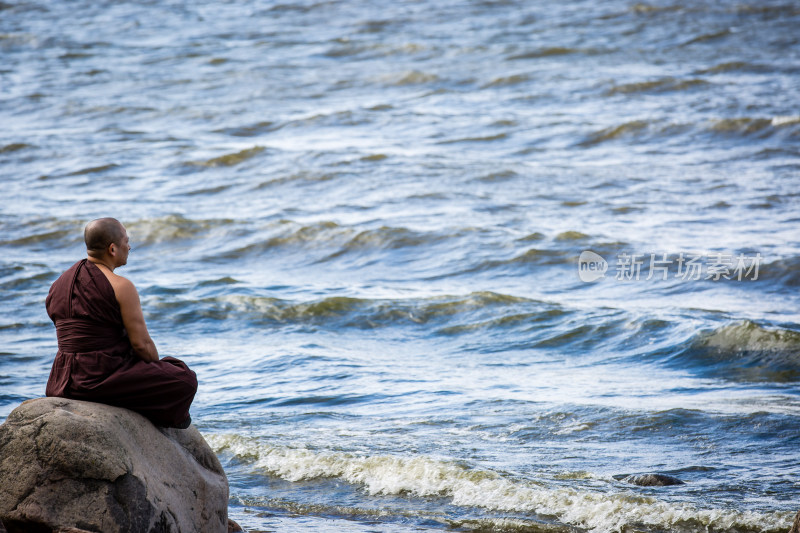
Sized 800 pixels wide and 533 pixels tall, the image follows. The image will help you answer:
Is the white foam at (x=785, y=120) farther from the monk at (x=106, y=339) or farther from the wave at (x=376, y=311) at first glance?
the monk at (x=106, y=339)

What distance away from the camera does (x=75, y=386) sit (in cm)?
457

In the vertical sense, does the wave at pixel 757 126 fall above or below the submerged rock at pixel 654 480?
above

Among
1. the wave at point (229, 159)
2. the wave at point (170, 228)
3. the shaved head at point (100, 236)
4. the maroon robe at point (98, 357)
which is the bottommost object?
the wave at point (170, 228)

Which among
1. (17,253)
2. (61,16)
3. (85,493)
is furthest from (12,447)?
(61,16)

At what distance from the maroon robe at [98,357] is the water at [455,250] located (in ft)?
4.59

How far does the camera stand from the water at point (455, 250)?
6.39 metres

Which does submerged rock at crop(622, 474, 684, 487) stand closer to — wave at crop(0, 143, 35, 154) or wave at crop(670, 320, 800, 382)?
wave at crop(670, 320, 800, 382)

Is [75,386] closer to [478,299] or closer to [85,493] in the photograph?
[85,493]

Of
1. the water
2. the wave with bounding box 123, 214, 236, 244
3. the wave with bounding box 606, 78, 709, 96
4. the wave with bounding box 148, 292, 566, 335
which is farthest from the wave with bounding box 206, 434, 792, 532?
the wave with bounding box 606, 78, 709, 96

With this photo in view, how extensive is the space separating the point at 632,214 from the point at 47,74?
750 inches

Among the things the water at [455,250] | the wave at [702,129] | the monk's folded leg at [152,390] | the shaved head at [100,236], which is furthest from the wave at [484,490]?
the wave at [702,129]

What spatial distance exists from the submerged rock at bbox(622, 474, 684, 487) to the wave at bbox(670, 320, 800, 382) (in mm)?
2604

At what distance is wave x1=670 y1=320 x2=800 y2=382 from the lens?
836 centimetres

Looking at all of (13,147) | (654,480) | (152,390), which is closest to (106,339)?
(152,390)
